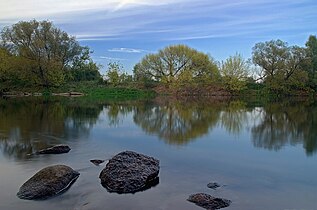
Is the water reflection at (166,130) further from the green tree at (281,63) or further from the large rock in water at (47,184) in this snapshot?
Result: the green tree at (281,63)

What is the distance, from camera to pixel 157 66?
79.1 metres

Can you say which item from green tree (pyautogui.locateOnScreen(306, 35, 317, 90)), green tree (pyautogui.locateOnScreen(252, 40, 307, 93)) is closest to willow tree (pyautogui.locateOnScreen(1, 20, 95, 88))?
green tree (pyautogui.locateOnScreen(252, 40, 307, 93))

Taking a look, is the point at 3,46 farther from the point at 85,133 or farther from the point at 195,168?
the point at 195,168

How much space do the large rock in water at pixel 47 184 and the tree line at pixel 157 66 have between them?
58.5 metres

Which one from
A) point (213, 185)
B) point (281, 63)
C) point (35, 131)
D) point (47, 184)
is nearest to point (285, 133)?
point (213, 185)

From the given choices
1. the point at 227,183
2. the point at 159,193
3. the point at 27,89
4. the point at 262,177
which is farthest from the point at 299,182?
the point at 27,89

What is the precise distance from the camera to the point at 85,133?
21469 millimetres

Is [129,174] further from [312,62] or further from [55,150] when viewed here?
[312,62]

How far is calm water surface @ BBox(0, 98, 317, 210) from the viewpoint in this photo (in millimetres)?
9664

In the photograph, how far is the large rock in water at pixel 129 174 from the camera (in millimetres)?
10508

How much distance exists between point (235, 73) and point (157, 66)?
16513mm

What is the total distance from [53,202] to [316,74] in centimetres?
6994

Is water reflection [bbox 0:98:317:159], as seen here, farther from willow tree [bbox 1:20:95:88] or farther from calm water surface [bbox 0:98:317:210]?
willow tree [bbox 1:20:95:88]

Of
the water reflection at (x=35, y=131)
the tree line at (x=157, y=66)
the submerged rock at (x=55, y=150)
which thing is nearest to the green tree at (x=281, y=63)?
the tree line at (x=157, y=66)
